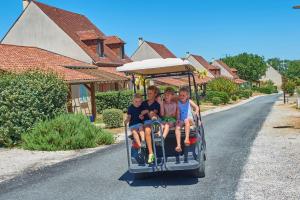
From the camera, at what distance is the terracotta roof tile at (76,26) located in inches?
1430

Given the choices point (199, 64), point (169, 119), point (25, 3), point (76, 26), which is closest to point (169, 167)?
point (169, 119)

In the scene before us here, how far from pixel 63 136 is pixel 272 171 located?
7.77m

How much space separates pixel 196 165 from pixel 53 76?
10272mm

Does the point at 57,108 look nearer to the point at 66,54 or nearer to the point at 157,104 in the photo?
the point at 157,104

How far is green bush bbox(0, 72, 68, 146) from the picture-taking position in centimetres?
1535

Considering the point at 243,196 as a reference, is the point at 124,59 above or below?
above

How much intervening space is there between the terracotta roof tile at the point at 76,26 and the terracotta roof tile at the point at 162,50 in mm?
18134

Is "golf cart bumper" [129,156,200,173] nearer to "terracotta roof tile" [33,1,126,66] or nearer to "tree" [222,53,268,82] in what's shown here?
"terracotta roof tile" [33,1,126,66]

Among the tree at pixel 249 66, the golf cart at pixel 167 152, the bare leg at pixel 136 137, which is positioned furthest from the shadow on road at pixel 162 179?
the tree at pixel 249 66

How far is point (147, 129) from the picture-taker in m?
8.26

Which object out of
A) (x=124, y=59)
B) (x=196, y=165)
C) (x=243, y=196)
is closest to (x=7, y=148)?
(x=196, y=165)

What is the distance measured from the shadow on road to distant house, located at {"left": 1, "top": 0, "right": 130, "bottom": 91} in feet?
83.7

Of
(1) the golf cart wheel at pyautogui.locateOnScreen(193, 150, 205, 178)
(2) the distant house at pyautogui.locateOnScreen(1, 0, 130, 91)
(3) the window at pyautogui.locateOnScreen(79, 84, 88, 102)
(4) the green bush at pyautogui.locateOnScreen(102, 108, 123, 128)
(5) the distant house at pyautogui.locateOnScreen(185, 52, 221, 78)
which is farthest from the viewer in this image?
(5) the distant house at pyautogui.locateOnScreen(185, 52, 221, 78)

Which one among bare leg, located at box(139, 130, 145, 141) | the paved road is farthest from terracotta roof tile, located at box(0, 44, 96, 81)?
bare leg, located at box(139, 130, 145, 141)
